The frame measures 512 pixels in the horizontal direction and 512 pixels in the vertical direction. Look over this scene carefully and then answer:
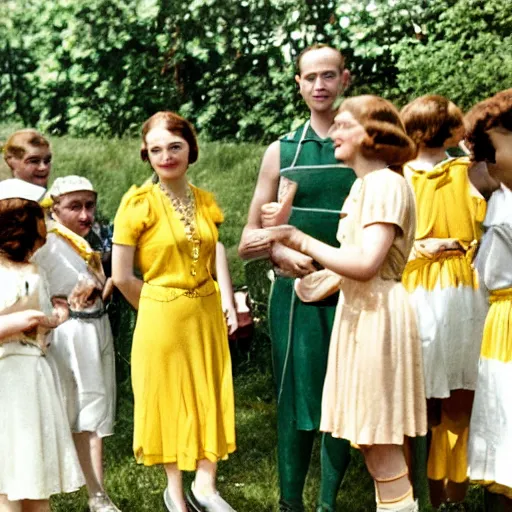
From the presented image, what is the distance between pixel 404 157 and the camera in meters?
3.78

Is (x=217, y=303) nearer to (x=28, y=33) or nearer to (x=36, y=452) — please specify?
(x=36, y=452)

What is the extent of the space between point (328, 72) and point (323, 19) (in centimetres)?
84

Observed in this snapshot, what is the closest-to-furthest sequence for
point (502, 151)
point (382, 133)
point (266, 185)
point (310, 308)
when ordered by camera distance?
point (382, 133) → point (502, 151) → point (310, 308) → point (266, 185)

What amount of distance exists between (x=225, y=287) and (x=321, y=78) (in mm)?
1036

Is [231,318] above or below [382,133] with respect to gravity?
below

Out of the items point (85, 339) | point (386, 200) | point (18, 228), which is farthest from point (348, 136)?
point (85, 339)

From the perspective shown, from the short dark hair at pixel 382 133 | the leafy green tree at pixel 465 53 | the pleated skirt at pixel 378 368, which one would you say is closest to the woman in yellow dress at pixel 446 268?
the leafy green tree at pixel 465 53

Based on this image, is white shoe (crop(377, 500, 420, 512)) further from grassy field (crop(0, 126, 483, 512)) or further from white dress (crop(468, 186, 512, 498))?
grassy field (crop(0, 126, 483, 512))

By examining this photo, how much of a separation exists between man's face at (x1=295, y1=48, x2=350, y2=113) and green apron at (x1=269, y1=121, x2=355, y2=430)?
0.55 ft

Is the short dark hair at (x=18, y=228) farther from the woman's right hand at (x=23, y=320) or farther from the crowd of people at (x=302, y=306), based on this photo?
the woman's right hand at (x=23, y=320)

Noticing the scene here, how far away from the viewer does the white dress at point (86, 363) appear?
462 centimetres

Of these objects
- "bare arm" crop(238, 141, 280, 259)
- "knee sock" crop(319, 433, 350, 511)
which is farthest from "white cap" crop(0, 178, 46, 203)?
"knee sock" crop(319, 433, 350, 511)

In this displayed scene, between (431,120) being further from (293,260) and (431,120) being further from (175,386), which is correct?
(175,386)

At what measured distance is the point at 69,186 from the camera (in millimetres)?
4855
